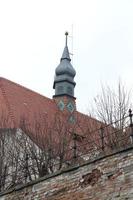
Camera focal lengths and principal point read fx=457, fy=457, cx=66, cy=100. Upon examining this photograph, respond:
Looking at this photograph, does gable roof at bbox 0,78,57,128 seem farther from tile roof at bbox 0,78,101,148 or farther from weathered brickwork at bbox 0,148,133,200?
weathered brickwork at bbox 0,148,133,200

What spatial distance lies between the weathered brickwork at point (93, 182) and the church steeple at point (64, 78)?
82.5ft

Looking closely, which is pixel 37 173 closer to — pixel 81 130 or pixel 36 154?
pixel 36 154

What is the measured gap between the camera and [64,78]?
127 feet

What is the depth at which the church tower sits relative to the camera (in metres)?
36.8

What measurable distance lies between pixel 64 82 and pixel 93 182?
27203 millimetres

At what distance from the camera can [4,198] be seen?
13.3m

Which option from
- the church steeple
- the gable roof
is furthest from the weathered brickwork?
the church steeple

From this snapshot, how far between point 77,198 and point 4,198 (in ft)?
9.50

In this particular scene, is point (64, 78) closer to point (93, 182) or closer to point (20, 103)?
point (20, 103)

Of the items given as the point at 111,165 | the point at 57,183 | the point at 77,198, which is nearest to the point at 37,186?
the point at 57,183

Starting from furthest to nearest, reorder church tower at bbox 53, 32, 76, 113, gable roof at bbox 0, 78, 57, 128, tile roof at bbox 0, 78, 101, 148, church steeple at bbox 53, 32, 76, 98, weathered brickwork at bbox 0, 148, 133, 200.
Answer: church steeple at bbox 53, 32, 76, 98 → church tower at bbox 53, 32, 76, 113 → gable roof at bbox 0, 78, 57, 128 → tile roof at bbox 0, 78, 101, 148 → weathered brickwork at bbox 0, 148, 133, 200

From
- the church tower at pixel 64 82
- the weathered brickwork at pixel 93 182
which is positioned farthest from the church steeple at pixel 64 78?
the weathered brickwork at pixel 93 182

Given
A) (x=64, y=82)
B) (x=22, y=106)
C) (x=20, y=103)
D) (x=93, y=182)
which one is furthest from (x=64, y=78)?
(x=93, y=182)

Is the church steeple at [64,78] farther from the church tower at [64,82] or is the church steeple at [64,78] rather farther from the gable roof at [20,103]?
the gable roof at [20,103]
